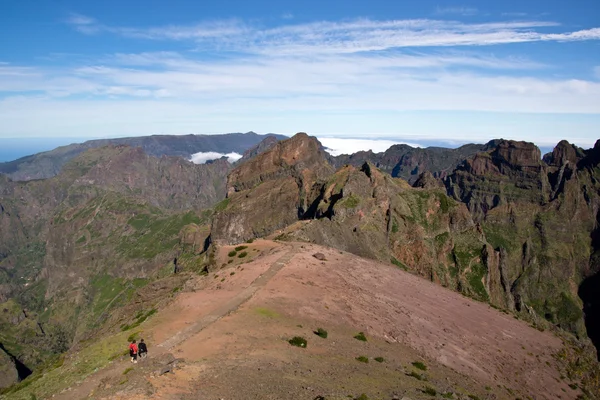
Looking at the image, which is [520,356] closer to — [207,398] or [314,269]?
[314,269]

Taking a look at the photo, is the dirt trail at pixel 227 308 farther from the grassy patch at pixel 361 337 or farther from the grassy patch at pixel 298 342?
the grassy patch at pixel 361 337

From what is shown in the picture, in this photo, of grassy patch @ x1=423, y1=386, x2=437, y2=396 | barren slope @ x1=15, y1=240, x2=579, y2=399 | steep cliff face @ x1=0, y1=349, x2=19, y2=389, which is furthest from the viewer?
steep cliff face @ x1=0, y1=349, x2=19, y2=389

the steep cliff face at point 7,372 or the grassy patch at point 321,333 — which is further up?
the grassy patch at point 321,333

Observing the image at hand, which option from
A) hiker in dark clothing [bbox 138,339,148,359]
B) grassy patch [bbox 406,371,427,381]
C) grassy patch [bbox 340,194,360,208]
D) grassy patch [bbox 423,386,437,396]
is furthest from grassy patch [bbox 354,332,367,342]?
grassy patch [bbox 340,194,360,208]

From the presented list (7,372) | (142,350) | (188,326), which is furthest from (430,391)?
(7,372)

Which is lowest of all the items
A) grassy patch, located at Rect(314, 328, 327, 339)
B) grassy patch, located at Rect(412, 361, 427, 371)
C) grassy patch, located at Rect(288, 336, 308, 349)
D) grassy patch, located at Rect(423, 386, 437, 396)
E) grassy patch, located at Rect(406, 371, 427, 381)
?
grassy patch, located at Rect(412, 361, 427, 371)

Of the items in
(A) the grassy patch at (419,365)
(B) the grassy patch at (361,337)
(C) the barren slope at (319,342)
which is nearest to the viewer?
(C) the barren slope at (319,342)

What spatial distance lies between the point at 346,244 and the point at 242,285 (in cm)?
5539

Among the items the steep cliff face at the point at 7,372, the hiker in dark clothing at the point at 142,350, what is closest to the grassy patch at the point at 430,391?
the hiker in dark clothing at the point at 142,350

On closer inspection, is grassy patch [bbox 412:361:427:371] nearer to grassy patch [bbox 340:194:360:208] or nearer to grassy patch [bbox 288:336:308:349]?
grassy patch [bbox 288:336:308:349]

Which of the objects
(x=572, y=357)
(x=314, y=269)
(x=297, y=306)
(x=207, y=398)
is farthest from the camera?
(x=572, y=357)

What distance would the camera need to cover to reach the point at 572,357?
81.4 metres

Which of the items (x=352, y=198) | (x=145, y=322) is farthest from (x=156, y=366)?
(x=352, y=198)

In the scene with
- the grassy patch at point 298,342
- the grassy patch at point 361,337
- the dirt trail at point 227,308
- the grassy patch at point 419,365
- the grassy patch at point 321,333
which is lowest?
the grassy patch at point 419,365
